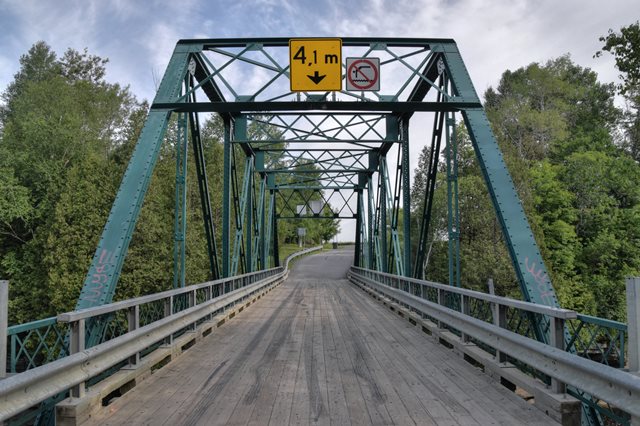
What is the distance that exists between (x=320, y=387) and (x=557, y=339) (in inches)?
92.5

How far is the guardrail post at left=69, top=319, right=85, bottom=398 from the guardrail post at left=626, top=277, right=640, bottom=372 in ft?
13.8

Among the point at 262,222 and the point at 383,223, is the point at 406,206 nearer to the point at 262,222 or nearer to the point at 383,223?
the point at 383,223

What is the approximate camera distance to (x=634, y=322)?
3127 millimetres

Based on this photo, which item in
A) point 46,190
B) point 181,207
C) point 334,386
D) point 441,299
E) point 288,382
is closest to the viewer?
point 334,386

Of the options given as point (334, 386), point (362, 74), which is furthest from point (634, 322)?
point (362, 74)

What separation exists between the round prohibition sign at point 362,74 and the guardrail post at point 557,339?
6.84 m

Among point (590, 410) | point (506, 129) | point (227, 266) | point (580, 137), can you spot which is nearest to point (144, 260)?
point (227, 266)

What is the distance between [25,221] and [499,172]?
3224 centimetres

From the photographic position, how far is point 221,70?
32.7ft

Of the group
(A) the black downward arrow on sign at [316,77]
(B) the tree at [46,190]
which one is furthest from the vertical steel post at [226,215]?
(B) the tree at [46,190]

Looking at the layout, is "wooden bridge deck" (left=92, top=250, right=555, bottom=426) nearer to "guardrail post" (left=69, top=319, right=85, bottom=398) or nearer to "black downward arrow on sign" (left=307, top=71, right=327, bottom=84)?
"guardrail post" (left=69, top=319, right=85, bottom=398)

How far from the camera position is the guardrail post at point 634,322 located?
3078 millimetres

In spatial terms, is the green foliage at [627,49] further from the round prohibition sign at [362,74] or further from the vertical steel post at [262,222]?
the vertical steel post at [262,222]

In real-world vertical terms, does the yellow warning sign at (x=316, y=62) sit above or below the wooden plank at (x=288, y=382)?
above
